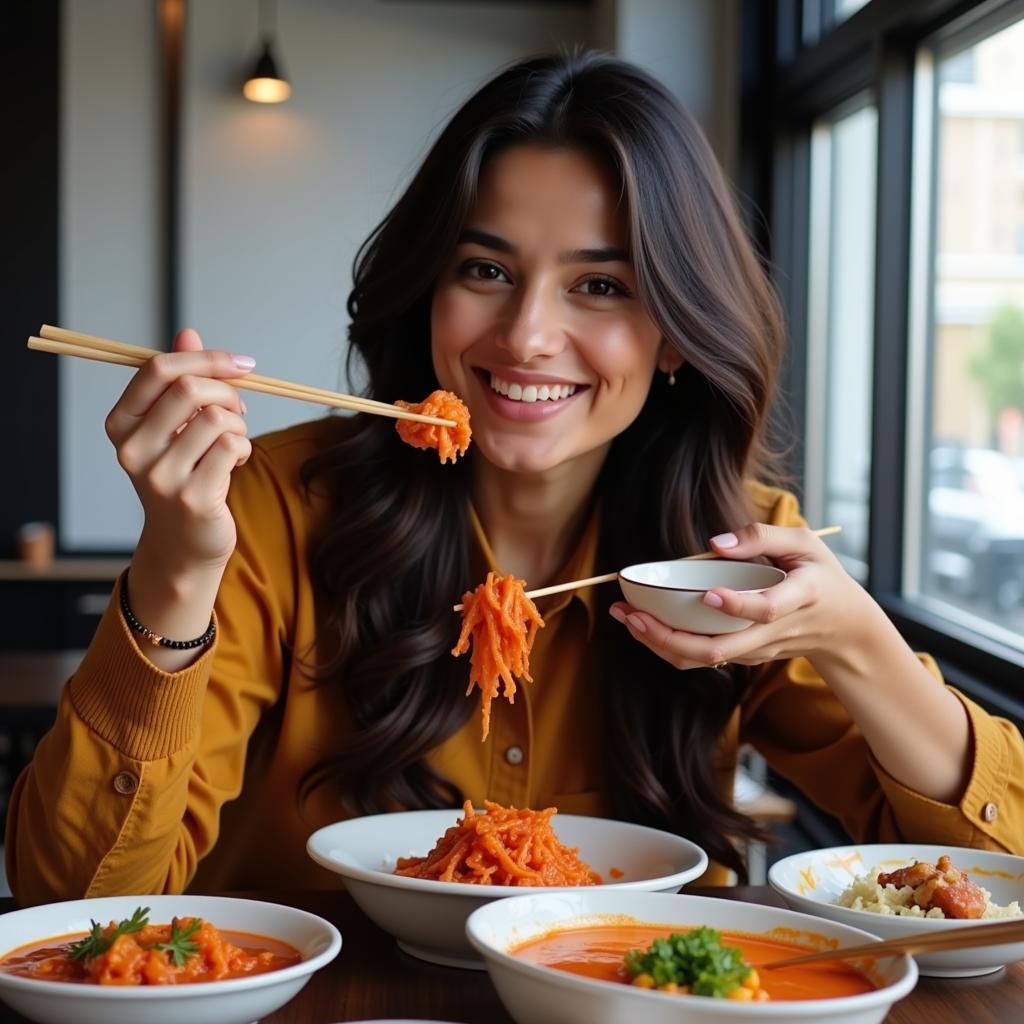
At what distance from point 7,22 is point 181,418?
486 cm

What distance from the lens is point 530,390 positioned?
1.77m

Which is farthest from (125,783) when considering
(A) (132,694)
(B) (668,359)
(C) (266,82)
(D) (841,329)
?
(C) (266,82)

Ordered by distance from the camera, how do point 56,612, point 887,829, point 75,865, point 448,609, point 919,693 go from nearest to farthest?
point 75,865 → point 919,693 → point 887,829 → point 448,609 → point 56,612

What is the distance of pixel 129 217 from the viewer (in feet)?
18.5

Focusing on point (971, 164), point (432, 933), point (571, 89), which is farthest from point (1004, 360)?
point (432, 933)

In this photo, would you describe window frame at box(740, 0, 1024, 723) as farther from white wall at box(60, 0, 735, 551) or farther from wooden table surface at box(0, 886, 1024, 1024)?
white wall at box(60, 0, 735, 551)

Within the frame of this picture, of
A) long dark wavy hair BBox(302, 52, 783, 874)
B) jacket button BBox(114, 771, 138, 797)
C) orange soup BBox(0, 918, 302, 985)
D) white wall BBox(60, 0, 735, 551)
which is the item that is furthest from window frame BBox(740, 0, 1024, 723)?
white wall BBox(60, 0, 735, 551)

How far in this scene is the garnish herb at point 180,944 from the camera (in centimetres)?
113

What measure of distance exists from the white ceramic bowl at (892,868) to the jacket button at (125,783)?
690 millimetres

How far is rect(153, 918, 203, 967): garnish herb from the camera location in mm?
1130

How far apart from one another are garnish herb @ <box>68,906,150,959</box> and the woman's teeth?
84 centimetres

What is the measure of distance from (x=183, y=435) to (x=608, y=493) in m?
0.88

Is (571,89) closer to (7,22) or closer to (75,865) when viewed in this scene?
(75,865)

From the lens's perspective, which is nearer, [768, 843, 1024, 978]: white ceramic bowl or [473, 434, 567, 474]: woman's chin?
[768, 843, 1024, 978]: white ceramic bowl
